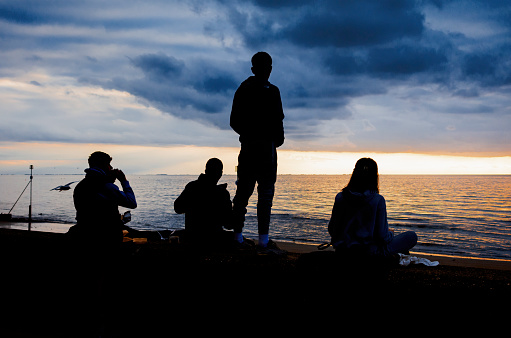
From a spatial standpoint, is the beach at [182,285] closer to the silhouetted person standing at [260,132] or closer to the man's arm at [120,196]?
the man's arm at [120,196]

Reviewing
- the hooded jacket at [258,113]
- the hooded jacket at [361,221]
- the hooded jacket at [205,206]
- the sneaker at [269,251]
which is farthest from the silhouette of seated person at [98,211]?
the hooded jacket at [361,221]

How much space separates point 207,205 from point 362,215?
84.6 inches

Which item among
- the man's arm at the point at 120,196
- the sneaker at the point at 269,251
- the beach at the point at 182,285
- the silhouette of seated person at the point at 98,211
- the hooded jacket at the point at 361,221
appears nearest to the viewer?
the beach at the point at 182,285

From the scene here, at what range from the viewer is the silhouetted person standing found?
16.1ft

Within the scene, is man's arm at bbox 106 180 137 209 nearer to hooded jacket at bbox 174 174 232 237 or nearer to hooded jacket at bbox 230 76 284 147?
hooded jacket at bbox 174 174 232 237

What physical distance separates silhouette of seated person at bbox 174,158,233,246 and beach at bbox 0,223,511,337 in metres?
0.90

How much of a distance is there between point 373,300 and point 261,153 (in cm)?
251

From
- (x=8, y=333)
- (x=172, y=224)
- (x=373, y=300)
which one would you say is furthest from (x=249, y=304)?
(x=172, y=224)

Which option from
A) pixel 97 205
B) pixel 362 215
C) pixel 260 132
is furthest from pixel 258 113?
pixel 97 205

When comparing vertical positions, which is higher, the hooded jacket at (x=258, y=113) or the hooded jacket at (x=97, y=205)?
the hooded jacket at (x=258, y=113)

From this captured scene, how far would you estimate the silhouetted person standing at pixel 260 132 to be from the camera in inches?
193

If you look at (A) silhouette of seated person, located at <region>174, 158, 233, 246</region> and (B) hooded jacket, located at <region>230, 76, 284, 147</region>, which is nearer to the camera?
(B) hooded jacket, located at <region>230, 76, 284, 147</region>

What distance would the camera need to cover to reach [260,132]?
4.91m

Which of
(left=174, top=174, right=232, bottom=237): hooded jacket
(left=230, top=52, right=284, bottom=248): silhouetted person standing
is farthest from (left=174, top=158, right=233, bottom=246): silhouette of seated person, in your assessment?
(left=230, top=52, right=284, bottom=248): silhouetted person standing
